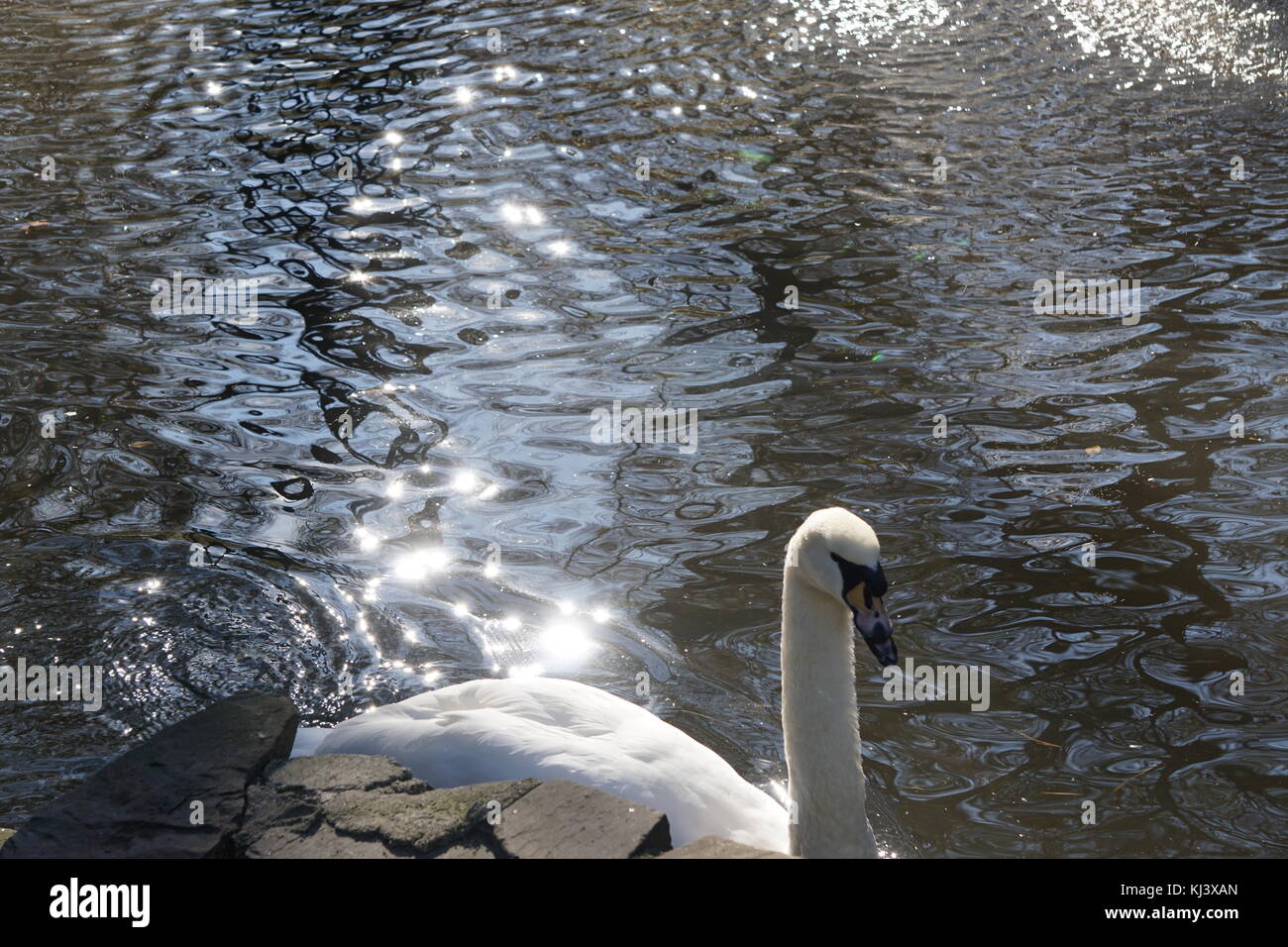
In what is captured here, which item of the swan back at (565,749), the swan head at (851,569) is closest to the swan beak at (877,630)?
the swan head at (851,569)

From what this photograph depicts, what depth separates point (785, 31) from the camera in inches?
536

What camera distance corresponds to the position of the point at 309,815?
11.0 feet

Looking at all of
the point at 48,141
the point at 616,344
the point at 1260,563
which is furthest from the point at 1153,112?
the point at 48,141

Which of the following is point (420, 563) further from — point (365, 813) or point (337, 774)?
point (365, 813)

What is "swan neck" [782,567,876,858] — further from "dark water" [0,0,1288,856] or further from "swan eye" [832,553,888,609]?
"dark water" [0,0,1288,856]

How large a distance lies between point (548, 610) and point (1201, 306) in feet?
15.4

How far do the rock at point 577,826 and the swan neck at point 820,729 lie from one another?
39cm

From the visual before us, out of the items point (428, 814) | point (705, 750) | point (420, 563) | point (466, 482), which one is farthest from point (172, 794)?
point (466, 482)

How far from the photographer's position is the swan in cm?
346

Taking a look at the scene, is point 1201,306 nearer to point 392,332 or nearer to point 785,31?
point 392,332

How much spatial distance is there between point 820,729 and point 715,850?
498 millimetres

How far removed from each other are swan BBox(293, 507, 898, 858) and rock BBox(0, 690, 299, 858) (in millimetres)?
294

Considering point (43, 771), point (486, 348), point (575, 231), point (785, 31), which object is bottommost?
point (43, 771)

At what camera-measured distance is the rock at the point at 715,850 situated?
318 cm
